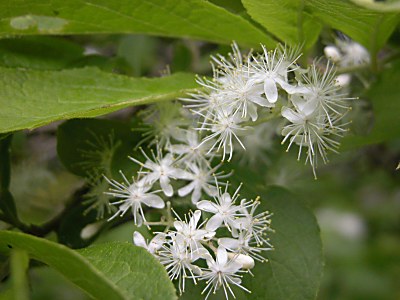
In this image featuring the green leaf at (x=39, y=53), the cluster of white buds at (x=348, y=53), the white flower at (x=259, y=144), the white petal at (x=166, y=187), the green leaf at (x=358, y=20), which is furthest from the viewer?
the white flower at (x=259, y=144)

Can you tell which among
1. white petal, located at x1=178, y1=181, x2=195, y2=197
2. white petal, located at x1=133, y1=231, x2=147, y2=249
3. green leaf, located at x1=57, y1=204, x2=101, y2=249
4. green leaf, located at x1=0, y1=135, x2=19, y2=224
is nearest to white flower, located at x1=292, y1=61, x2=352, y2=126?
white petal, located at x1=178, y1=181, x2=195, y2=197

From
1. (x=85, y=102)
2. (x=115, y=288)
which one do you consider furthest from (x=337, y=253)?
(x=115, y=288)

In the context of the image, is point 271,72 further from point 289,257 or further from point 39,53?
Answer: point 39,53

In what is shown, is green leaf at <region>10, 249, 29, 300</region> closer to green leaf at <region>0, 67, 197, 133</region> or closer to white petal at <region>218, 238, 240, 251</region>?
green leaf at <region>0, 67, 197, 133</region>

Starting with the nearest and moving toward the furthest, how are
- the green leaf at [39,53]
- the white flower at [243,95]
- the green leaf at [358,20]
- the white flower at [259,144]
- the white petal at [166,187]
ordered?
the green leaf at [358,20] < the white flower at [243,95] < the white petal at [166,187] < the green leaf at [39,53] < the white flower at [259,144]

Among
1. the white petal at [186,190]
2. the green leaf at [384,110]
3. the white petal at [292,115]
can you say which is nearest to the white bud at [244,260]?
the white petal at [186,190]

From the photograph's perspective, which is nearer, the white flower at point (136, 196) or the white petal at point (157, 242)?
the white petal at point (157, 242)

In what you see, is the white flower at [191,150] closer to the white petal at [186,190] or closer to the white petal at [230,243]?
the white petal at [186,190]
